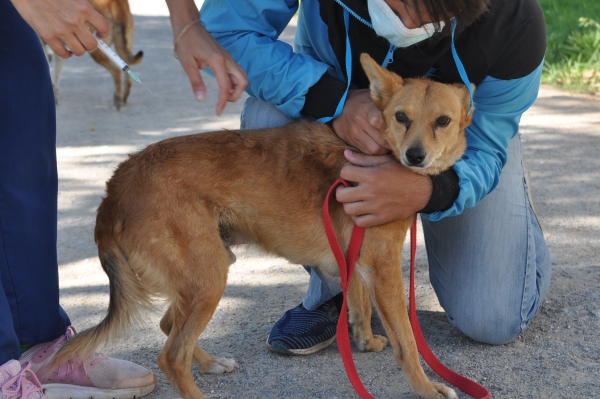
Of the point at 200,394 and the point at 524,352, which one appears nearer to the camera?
the point at 200,394

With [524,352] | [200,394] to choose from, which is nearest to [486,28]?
[524,352]

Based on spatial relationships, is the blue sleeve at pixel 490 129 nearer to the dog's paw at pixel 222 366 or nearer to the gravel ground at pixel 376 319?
the gravel ground at pixel 376 319

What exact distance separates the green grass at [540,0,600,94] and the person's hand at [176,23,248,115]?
589cm

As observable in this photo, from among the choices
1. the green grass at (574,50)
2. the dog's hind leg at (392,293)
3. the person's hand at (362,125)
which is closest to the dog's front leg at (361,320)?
the dog's hind leg at (392,293)

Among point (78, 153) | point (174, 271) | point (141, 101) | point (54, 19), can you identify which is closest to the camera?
point (54, 19)

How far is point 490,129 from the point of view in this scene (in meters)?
2.81

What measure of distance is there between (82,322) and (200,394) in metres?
1.04

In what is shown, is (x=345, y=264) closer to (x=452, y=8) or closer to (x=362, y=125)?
(x=362, y=125)

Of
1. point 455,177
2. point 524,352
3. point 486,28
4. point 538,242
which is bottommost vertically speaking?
point 524,352

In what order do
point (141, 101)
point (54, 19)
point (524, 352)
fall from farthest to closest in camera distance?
1. point (141, 101)
2. point (524, 352)
3. point (54, 19)

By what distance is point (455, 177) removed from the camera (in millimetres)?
2660

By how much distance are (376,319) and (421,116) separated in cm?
122

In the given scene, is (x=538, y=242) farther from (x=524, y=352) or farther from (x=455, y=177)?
(x=455, y=177)

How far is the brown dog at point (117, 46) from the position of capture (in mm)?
7730
